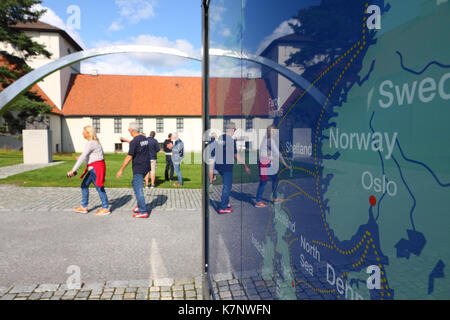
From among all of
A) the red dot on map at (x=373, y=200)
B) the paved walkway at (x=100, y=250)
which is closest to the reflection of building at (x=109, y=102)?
the paved walkway at (x=100, y=250)

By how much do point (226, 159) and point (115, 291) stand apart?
233 cm

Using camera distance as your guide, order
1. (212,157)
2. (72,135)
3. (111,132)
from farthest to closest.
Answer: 1. (111,132)
2. (72,135)
3. (212,157)

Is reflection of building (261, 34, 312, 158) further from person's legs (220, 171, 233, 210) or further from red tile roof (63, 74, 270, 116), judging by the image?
red tile roof (63, 74, 270, 116)

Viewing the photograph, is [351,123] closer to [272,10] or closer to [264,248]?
[272,10]

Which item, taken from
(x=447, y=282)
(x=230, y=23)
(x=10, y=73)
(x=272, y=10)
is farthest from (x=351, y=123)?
(x=10, y=73)

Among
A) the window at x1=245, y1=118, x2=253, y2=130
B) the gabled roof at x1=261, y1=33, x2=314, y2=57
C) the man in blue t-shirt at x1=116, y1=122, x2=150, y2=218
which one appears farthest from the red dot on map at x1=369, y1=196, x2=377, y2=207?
the man in blue t-shirt at x1=116, y1=122, x2=150, y2=218

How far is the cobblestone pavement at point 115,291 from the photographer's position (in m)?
3.47

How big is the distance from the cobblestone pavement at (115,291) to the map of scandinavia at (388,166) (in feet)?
9.51

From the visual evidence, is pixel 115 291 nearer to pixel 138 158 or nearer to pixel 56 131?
pixel 138 158

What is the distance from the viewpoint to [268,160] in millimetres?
1415

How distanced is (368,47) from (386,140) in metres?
0.22

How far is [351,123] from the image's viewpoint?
783mm

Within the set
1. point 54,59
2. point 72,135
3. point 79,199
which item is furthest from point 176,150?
point 72,135

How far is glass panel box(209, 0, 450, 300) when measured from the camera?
553 mm
